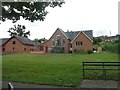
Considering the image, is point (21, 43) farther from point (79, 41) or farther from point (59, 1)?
point (59, 1)

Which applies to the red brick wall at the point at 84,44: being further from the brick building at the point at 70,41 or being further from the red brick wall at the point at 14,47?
the red brick wall at the point at 14,47

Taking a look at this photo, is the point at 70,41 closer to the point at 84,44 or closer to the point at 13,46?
the point at 84,44

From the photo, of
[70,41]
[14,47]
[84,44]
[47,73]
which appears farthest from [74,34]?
[47,73]

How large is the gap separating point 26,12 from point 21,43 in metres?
61.7

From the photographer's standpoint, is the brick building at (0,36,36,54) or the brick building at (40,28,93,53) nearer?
the brick building at (40,28,93,53)

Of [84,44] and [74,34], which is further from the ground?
[74,34]

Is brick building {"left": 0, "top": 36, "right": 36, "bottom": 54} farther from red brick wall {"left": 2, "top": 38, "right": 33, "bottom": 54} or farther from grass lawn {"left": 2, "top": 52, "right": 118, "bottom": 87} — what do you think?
grass lawn {"left": 2, "top": 52, "right": 118, "bottom": 87}

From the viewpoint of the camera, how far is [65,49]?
69.2 meters

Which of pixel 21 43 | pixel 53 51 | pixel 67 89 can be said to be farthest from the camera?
pixel 21 43

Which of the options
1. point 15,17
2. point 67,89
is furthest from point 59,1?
point 67,89

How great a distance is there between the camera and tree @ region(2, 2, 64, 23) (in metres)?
14.3

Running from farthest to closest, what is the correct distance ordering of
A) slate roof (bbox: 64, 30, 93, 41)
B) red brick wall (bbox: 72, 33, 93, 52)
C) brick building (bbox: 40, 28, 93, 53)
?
slate roof (bbox: 64, 30, 93, 41) → brick building (bbox: 40, 28, 93, 53) → red brick wall (bbox: 72, 33, 93, 52)

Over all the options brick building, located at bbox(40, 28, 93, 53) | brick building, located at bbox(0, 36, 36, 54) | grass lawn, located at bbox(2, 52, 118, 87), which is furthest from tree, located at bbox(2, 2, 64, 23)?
brick building, located at bbox(0, 36, 36, 54)

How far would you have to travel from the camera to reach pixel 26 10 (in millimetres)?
15023
